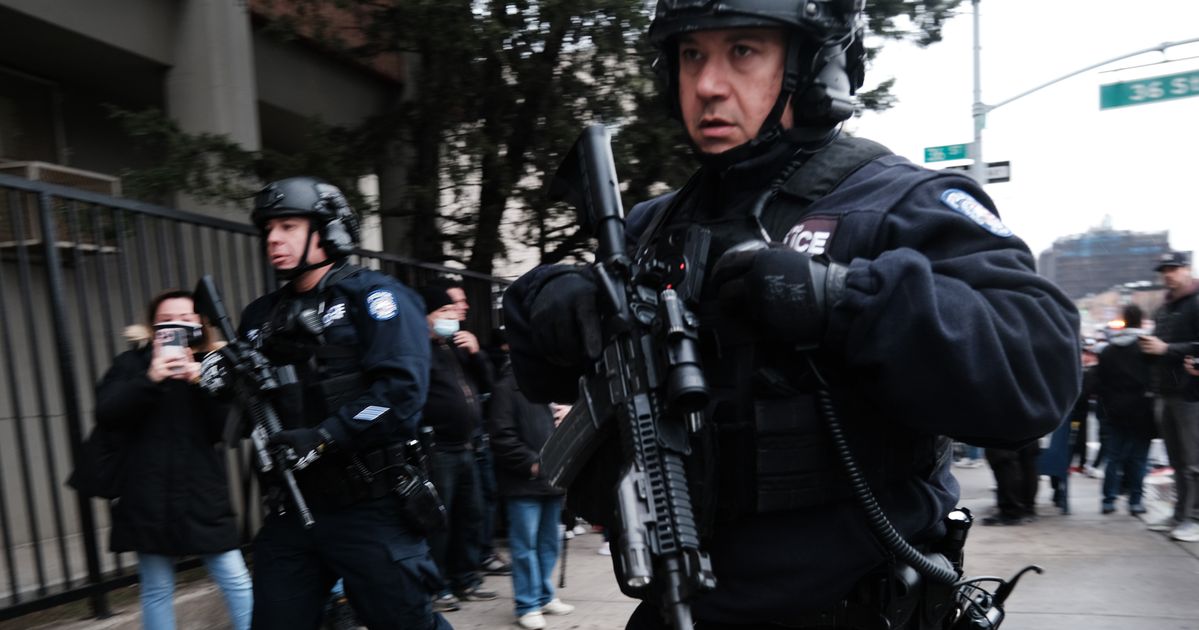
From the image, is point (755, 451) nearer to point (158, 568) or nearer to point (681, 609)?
point (681, 609)

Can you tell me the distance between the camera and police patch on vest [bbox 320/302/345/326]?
11.2ft

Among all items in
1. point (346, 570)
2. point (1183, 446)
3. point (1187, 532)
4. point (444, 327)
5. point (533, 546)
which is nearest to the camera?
point (346, 570)

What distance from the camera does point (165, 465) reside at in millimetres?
3898

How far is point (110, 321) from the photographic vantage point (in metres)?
4.71

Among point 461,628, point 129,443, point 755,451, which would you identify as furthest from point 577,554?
point 755,451

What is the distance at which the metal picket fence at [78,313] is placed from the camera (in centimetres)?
425

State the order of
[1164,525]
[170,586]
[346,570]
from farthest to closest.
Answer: [1164,525], [170,586], [346,570]

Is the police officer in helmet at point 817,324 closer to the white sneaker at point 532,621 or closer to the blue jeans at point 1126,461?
the white sneaker at point 532,621

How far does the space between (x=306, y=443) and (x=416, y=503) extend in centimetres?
44

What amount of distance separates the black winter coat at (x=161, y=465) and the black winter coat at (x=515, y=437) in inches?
77.9

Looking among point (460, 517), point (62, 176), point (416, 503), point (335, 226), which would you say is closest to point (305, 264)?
point (335, 226)

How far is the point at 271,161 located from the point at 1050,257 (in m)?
25.6

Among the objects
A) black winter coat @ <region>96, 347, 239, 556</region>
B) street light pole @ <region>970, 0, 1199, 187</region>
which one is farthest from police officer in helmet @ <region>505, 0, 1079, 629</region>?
street light pole @ <region>970, 0, 1199, 187</region>

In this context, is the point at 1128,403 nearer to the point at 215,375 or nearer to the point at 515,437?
the point at 515,437
